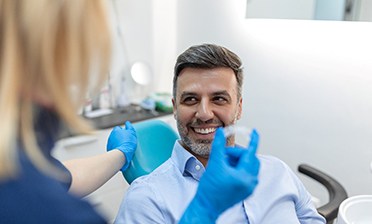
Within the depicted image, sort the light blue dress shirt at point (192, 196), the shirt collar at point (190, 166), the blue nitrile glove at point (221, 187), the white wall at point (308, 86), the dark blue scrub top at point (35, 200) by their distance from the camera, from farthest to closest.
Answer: the white wall at point (308, 86)
the shirt collar at point (190, 166)
the light blue dress shirt at point (192, 196)
the blue nitrile glove at point (221, 187)
the dark blue scrub top at point (35, 200)

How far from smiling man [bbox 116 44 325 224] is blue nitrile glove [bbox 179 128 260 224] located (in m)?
0.44

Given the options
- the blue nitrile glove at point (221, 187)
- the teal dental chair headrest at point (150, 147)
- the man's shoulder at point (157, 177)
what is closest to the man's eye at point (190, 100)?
the man's shoulder at point (157, 177)

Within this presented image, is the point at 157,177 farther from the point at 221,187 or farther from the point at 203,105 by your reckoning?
the point at 221,187

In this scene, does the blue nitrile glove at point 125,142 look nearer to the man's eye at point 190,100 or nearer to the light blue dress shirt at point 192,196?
the light blue dress shirt at point 192,196

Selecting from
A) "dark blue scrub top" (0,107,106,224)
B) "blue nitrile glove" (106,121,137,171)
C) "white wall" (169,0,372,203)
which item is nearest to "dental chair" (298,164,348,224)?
"white wall" (169,0,372,203)

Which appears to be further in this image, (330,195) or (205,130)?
(330,195)

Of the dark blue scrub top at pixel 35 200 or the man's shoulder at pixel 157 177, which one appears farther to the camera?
the man's shoulder at pixel 157 177

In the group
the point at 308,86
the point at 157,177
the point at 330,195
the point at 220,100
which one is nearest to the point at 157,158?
the point at 157,177

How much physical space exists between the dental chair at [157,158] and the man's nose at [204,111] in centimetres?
37

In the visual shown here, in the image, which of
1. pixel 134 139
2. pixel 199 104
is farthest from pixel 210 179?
pixel 134 139

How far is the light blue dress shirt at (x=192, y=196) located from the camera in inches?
46.7

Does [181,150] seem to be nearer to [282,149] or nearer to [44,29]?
[44,29]

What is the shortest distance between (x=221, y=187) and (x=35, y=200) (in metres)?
0.40

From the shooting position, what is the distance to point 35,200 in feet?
1.59
